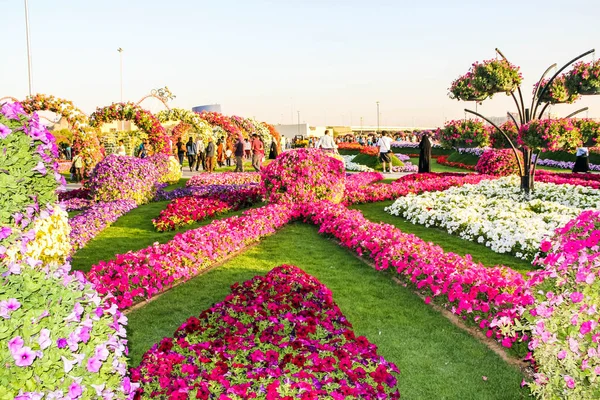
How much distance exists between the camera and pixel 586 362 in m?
3.30

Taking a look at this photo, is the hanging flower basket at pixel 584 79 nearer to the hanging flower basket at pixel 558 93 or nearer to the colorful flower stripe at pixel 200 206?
the hanging flower basket at pixel 558 93

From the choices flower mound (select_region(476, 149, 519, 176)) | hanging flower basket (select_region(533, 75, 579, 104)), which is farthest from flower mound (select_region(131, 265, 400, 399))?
flower mound (select_region(476, 149, 519, 176))

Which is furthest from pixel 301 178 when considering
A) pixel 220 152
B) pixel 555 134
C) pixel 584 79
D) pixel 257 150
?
pixel 220 152

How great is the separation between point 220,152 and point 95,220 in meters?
20.6

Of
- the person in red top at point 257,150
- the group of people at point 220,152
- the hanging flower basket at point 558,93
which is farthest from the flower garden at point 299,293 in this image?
the group of people at point 220,152

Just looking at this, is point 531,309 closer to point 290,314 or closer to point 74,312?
point 290,314

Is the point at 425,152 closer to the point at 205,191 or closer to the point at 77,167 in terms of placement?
the point at 205,191

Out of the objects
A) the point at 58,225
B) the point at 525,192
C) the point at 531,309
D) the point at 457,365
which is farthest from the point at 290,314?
the point at 525,192

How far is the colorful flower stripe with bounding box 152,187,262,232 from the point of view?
11.3m

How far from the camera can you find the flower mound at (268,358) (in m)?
3.88

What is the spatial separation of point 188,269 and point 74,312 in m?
4.63

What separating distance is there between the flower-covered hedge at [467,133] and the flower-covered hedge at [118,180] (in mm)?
8585

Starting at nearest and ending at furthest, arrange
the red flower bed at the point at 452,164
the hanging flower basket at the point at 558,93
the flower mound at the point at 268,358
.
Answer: the flower mound at the point at 268,358, the hanging flower basket at the point at 558,93, the red flower bed at the point at 452,164

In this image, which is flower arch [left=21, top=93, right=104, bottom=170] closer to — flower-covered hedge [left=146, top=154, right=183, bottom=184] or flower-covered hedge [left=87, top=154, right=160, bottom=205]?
flower-covered hedge [left=146, top=154, right=183, bottom=184]
